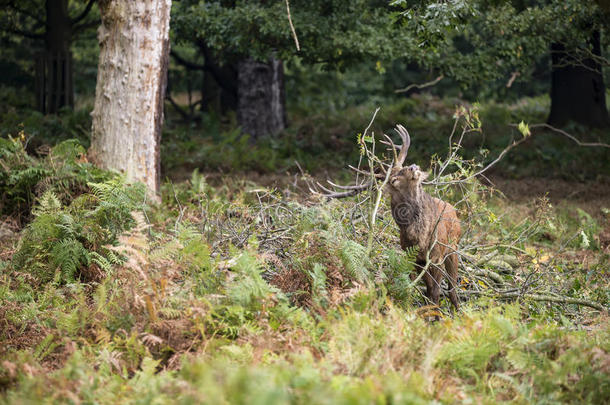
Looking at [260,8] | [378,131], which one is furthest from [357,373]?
[378,131]

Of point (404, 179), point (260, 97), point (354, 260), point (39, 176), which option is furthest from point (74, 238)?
point (260, 97)

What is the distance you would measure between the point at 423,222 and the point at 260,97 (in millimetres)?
10678

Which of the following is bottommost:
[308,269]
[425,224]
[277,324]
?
[277,324]

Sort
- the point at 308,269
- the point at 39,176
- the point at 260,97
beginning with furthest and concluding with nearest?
the point at 260,97
the point at 39,176
the point at 308,269

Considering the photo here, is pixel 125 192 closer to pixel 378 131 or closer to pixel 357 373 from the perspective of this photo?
pixel 357 373

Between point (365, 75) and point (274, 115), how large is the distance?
11.9m

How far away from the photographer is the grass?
3361 millimetres

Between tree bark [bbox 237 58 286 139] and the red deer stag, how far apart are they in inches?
400

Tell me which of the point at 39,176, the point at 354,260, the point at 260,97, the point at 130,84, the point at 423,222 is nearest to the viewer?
the point at 423,222

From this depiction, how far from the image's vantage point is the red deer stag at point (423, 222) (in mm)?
4461

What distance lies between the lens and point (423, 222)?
14.9ft

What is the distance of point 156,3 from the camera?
24.8 feet

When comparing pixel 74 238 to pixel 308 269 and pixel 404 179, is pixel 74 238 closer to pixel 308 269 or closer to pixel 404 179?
pixel 308 269

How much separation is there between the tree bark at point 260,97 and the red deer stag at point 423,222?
1017 centimetres
